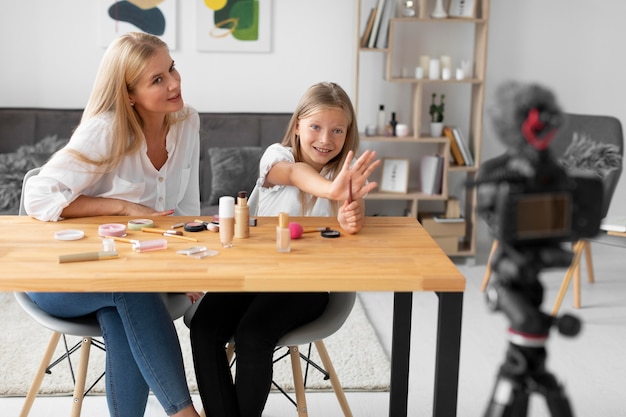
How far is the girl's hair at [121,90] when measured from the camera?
214 centimetres

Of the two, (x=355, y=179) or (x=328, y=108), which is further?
(x=328, y=108)

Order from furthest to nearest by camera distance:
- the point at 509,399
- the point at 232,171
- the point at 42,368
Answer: the point at 232,171 → the point at 42,368 → the point at 509,399

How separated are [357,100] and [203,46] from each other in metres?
0.94

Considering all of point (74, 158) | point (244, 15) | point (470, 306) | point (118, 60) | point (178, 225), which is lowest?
point (470, 306)

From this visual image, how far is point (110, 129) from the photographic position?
2137 mm

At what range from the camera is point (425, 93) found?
177 inches

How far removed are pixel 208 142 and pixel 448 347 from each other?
2.69 metres

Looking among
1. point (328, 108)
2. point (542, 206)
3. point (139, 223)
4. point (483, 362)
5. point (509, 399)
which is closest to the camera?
point (542, 206)

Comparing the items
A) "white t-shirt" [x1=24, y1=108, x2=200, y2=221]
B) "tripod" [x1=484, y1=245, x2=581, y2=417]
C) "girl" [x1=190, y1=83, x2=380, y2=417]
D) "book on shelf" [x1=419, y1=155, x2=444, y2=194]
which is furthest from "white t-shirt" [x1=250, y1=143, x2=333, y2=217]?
"book on shelf" [x1=419, y1=155, x2=444, y2=194]

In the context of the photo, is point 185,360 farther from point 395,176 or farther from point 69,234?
point 395,176

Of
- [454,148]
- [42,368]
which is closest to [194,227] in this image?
[42,368]

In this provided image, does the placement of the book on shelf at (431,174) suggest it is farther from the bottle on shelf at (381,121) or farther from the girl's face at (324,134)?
the girl's face at (324,134)

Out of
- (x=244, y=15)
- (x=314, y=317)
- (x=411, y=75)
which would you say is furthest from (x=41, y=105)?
(x=314, y=317)

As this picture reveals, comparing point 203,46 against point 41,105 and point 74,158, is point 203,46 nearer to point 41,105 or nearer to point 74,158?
point 41,105
